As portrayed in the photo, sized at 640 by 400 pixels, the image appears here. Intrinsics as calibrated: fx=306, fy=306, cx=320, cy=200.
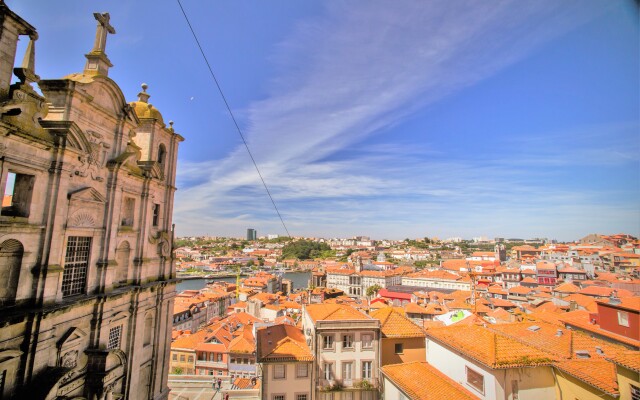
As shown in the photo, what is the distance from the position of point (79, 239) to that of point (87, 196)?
1535 mm

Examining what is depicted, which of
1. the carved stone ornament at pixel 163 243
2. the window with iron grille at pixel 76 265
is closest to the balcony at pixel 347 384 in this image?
the carved stone ornament at pixel 163 243

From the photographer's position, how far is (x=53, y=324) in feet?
29.8

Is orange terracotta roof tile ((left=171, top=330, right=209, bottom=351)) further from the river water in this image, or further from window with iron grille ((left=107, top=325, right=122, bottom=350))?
the river water

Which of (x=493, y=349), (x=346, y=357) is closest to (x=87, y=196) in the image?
(x=346, y=357)

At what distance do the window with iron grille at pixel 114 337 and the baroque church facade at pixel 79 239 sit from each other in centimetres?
4

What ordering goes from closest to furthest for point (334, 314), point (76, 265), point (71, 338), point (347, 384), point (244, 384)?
point (71, 338)
point (76, 265)
point (347, 384)
point (334, 314)
point (244, 384)

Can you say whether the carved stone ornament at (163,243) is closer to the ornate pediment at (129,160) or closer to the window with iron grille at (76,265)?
the ornate pediment at (129,160)

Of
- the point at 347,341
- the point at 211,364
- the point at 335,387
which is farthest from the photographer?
the point at 211,364

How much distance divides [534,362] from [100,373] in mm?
15722

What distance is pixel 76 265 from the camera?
1059cm

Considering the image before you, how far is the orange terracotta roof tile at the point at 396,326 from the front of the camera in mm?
18656

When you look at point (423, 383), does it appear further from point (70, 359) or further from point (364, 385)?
point (70, 359)

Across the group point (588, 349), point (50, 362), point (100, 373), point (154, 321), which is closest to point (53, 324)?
point (50, 362)

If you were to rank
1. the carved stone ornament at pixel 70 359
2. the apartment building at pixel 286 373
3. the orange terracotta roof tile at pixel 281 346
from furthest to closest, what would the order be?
the orange terracotta roof tile at pixel 281 346, the apartment building at pixel 286 373, the carved stone ornament at pixel 70 359
